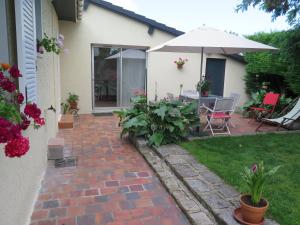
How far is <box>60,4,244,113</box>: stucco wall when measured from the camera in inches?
300

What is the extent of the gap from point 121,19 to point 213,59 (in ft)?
11.2

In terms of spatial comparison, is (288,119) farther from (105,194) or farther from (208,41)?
(105,194)

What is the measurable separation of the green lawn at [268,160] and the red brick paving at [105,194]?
2.81 ft

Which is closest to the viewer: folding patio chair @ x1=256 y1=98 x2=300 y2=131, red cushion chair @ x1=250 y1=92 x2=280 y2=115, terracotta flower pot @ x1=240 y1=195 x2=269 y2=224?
terracotta flower pot @ x1=240 y1=195 x2=269 y2=224

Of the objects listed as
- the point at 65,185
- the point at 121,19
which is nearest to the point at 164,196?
the point at 65,185

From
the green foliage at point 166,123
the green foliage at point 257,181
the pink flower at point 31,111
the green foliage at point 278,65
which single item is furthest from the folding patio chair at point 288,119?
the pink flower at point 31,111

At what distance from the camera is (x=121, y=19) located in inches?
314

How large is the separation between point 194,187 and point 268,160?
1480mm

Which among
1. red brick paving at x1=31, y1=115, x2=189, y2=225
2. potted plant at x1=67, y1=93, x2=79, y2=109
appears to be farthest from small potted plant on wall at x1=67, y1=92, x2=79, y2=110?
red brick paving at x1=31, y1=115, x2=189, y2=225

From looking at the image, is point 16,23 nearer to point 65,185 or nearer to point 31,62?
point 31,62

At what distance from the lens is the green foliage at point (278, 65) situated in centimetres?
574

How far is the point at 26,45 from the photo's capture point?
2.34 meters

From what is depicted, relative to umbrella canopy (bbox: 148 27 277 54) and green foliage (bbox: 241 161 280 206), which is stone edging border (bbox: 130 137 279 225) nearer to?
green foliage (bbox: 241 161 280 206)

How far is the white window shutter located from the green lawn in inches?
94.8
